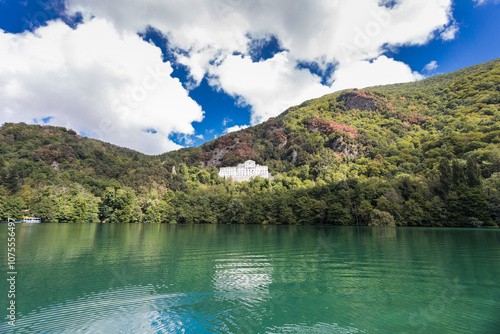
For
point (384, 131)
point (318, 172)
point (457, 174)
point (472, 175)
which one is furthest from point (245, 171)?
point (472, 175)

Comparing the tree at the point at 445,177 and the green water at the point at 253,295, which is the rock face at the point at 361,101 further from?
the green water at the point at 253,295

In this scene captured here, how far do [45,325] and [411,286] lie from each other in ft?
48.7

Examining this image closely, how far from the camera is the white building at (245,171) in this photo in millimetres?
139525

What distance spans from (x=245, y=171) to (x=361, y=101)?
10401 centimetres

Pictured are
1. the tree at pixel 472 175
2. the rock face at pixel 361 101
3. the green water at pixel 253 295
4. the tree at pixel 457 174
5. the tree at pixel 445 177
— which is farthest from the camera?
the rock face at pixel 361 101

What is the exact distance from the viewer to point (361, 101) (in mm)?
184625

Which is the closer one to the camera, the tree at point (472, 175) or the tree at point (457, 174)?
the tree at point (472, 175)

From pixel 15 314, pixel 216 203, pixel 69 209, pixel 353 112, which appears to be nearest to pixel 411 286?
pixel 15 314

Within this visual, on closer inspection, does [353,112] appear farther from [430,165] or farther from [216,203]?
[216,203]

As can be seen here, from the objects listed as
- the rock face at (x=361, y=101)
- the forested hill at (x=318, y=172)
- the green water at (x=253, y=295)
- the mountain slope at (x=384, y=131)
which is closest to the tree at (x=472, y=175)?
the forested hill at (x=318, y=172)

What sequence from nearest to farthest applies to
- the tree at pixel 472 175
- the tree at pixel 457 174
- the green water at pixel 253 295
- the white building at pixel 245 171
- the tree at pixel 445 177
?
the green water at pixel 253 295 → the tree at pixel 472 175 → the tree at pixel 457 174 → the tree at pixel 445 177 → the white building at pixel 245 171

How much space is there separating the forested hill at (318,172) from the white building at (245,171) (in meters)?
6.96

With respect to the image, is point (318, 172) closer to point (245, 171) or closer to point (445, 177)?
point (245, 171)

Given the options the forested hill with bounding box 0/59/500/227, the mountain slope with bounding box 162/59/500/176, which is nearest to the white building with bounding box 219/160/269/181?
the forested hill with bounding box 0/59/500/227
